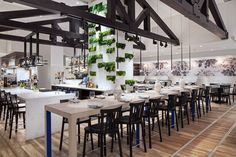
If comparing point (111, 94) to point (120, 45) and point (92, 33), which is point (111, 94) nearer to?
point (120, 45)

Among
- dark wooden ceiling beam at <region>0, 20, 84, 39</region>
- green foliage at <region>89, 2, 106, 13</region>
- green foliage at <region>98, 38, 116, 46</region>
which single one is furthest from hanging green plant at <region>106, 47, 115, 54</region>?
dark wooden ceiling beam at <region>0, 20, 84, 39</region>

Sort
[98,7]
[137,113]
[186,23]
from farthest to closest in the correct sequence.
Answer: [186,23] → [98,7] → [137,113]

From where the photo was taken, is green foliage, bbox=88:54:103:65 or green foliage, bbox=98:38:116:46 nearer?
green foliage, bbox=98:38:116:46

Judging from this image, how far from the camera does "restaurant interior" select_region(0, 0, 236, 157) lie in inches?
134

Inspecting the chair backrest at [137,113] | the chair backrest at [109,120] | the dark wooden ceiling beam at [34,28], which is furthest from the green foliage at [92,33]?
the chair backrest at [109,120]

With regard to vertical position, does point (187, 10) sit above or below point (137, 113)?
above

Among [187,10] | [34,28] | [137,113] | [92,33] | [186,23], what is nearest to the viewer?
[137,113]

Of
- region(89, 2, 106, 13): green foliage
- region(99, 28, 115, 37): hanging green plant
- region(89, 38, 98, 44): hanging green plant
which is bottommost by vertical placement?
region(89, 38, 98, 44): hanging green plant

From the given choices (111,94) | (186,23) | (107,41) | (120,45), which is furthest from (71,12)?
(186,23)

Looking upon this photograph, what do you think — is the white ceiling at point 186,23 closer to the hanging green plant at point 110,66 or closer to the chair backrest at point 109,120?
the hanging green plant at point 110,66

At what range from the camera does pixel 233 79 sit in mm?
11617

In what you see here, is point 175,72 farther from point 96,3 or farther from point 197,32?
point 96,3

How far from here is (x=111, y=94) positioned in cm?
475

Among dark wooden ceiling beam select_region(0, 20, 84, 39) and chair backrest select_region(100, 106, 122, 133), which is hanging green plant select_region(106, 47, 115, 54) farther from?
chair backrest select_region(100, 106, 122, 133)
